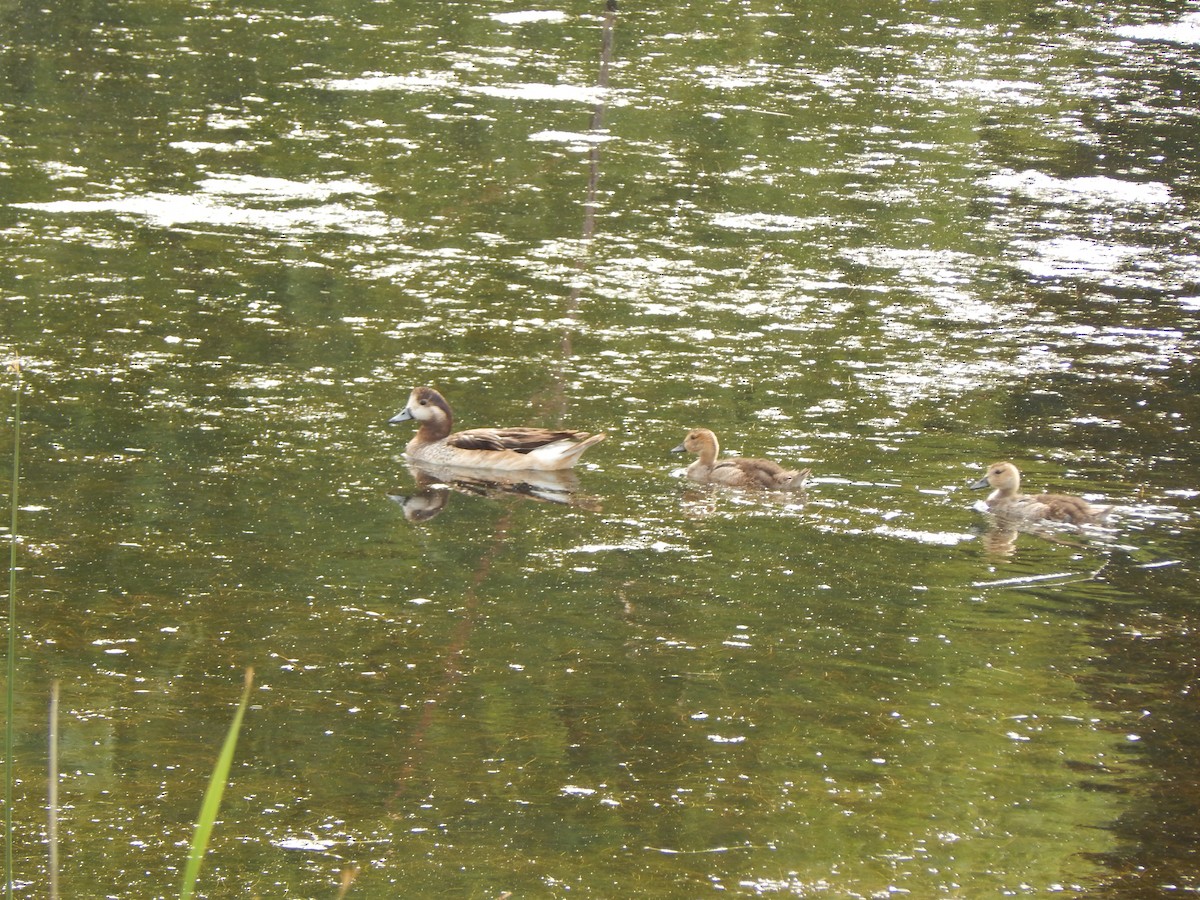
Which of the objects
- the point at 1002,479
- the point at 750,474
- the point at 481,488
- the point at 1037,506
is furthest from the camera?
the point at 481,488

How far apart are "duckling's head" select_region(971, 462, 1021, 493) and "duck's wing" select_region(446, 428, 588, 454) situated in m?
2.20

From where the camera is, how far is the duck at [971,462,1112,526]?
929 centimetres

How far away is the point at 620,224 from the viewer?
50.4 ft

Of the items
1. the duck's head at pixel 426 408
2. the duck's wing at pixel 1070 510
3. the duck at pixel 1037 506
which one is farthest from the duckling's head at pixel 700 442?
the duck's wing at pixel 1070 510

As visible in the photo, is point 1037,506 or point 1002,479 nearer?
point 1037,506

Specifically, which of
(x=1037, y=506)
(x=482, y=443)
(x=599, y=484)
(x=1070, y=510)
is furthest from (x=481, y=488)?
(x=1070, y=510)

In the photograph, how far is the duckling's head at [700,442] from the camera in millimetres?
10164

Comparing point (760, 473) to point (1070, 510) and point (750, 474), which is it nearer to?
point (750, 474)

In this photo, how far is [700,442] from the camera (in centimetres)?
1021

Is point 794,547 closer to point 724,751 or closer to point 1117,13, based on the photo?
point 724,751

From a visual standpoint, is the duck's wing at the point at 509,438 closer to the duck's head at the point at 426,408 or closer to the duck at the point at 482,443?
the duck at the point at 482,443

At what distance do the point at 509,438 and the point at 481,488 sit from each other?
371mm

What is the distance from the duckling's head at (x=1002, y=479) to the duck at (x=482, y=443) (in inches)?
83.8

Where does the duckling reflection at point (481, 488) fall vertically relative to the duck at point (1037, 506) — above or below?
below
